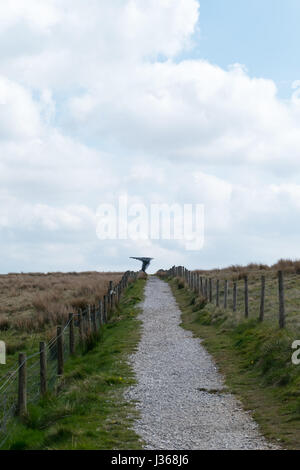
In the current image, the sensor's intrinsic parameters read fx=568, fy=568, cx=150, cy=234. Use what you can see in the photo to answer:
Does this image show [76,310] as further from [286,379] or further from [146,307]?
[286,379]

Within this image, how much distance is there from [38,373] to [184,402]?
5068mm

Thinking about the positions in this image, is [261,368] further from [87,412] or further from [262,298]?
[262,298]

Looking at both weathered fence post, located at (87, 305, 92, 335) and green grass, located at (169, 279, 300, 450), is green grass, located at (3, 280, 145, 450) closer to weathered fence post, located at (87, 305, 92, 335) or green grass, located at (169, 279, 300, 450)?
weathered fence post, located at (87, 305, 92, 335)

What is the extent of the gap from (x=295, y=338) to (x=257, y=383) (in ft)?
5.47

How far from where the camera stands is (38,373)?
14234mm

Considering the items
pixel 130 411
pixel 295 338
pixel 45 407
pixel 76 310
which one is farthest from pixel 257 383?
pixel 76 310

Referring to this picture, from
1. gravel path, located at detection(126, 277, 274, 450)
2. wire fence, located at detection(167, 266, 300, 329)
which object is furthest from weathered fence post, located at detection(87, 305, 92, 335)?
wire fence, located at detection(167, 266, 300, 329)

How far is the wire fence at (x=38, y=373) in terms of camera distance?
1004 cm

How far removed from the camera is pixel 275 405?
9953mm

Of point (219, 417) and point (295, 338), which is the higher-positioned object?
point (295, 338)

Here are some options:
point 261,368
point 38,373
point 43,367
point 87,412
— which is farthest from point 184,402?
point 38,373

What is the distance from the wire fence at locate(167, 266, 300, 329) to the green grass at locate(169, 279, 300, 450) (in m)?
0.47

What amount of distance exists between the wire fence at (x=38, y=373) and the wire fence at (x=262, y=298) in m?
4.85

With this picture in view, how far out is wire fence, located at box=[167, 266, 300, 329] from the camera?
52.9 feet
